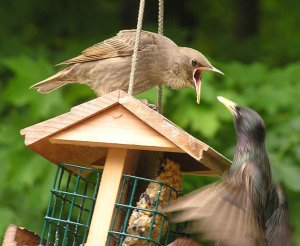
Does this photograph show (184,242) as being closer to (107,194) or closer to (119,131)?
(107,194)

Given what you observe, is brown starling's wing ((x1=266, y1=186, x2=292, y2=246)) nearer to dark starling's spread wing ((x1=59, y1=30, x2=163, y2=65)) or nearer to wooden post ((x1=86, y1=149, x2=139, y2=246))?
wooden post ((x1=86, y1=149, x2=139, y2=246))

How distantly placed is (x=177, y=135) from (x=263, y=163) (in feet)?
1.88

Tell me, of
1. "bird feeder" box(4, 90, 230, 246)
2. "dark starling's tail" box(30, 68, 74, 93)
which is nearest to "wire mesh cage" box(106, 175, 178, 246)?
"bird feeder" box(4, 90, 230, 246)

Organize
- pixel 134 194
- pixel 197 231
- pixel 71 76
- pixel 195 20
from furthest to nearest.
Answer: pixel 195 20
pixel 71 76
pixel 134 194
pixel 197 231

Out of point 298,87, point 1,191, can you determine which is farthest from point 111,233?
point 298,87

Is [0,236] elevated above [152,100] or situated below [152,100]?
below

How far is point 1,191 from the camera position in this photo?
5.59 m

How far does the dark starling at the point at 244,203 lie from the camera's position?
321 centimetres

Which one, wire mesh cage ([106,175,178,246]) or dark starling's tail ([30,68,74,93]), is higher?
dark starling's tail ([30,68,74,93])

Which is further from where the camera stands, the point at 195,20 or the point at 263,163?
the point at 195,20

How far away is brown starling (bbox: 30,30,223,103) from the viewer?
4523 mm

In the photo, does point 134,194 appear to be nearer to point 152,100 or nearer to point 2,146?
point 152,100

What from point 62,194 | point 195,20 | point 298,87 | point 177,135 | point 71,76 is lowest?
point 62,194

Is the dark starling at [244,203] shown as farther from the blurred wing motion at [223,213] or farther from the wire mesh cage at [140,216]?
the wire mesh cage at [140,216]
